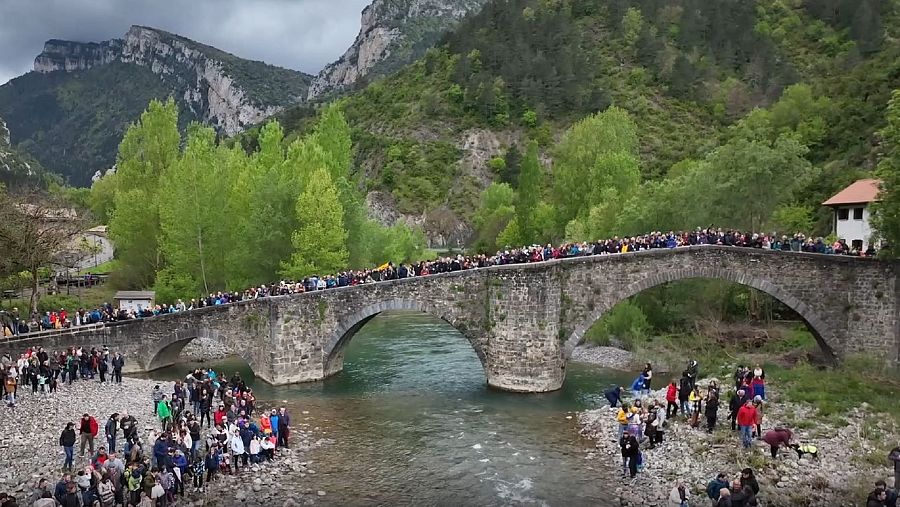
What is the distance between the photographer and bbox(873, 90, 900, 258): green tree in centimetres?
2778

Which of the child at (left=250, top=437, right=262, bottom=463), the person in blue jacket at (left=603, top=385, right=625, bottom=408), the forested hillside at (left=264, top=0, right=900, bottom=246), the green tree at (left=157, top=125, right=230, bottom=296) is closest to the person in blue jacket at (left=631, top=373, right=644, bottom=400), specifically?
the person in blue jacket at (left=603, top=385, right=625, bottom=408)

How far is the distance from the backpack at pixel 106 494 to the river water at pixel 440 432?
18.9 feet

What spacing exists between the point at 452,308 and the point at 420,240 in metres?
53.4

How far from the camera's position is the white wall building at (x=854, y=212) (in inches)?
1473

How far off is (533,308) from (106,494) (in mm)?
19651

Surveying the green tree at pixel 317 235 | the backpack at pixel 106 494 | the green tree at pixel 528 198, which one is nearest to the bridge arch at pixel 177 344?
the green tree at pixel 317 235

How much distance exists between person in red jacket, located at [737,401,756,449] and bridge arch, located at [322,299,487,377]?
44.0 feet

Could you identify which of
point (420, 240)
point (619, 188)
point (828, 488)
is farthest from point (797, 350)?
point (420, 240)

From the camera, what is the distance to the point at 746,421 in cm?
2139

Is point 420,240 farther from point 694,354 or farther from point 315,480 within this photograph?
point 315,480

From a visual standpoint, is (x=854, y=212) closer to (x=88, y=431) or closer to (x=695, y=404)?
(x=695, y=404)

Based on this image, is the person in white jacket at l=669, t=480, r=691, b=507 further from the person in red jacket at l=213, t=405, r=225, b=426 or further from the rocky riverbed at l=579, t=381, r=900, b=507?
the person in red jacket at l=213, t=405, r=225, b=426

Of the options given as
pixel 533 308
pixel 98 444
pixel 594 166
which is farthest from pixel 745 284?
pixel 98 444

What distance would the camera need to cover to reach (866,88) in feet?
201
